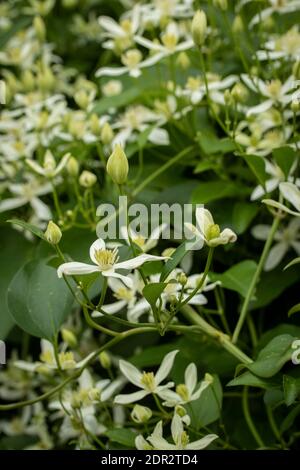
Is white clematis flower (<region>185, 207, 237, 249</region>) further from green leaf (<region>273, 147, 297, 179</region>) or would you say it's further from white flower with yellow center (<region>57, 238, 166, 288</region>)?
green leaf (<region>273, 147, 297, 179</region>)

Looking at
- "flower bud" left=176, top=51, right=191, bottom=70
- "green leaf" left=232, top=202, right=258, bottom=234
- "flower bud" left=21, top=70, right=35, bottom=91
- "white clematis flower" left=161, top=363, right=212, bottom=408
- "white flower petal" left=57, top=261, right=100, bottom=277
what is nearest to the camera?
A: "white flower petal" left=57, top=261, right=100, bottom=277

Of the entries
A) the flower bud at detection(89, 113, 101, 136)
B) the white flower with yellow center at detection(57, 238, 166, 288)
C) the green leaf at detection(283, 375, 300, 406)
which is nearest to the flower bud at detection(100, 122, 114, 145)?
the flower bud at detection(89, 113, 101, 136)

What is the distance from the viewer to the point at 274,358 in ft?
2.13

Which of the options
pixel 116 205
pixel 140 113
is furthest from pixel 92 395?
pixel 140 113

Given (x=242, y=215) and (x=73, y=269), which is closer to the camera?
(x=73, y=269)

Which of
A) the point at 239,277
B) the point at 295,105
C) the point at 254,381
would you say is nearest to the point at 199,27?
the point at 295,105

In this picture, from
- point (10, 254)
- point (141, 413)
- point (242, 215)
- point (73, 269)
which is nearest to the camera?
point (73, 269)

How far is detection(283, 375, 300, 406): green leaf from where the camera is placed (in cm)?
62

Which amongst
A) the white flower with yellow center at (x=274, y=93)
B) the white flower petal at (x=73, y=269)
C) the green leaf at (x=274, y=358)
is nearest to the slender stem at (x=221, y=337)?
the green leaf at (x=274, y=358)

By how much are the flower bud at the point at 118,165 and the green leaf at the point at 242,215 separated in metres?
Answer: 0.21

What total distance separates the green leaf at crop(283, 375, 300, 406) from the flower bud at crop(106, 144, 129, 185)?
0.68 ft

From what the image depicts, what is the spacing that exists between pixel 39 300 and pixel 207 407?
0.18 m

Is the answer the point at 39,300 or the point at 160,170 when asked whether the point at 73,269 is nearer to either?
the point at 39,300

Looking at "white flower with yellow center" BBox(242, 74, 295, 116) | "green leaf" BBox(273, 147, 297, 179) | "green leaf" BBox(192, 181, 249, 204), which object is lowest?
"green leaf" BBox(192, 181, 249, 204)
